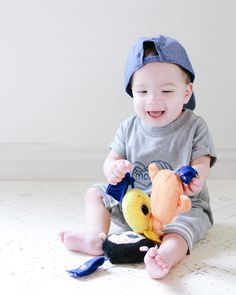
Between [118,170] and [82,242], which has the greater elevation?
[118,170]

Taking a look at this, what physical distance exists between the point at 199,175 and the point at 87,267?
27cm

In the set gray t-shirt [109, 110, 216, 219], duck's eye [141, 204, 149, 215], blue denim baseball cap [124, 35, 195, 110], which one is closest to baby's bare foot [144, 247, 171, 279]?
duck's eye [141, 204, 149, 215]

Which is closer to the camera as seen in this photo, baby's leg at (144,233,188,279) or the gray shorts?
baby's leg at (144,233,188,279)

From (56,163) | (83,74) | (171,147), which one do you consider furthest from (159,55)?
(56,163)

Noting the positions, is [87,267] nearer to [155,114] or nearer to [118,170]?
[118,170]

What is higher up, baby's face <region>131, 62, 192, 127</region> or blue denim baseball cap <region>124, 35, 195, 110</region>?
blue denim baseball cap <region>124, 35, 195, 110</region>

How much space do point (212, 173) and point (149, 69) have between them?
2.21 feet

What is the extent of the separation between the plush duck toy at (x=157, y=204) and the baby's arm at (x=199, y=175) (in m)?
0.01

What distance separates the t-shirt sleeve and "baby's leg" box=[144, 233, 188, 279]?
7.0 inches

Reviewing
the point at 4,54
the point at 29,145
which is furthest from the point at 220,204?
the point at 4,54

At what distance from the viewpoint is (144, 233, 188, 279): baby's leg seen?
91 centimetres

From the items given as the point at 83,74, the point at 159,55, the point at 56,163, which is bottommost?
the point at 56,163

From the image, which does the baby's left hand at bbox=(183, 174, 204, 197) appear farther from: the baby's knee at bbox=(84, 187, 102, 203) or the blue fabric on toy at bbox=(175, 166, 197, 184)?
the baby's knee at bbox=(84, 187, 102, 203)

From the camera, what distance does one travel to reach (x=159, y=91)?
1052mm
